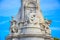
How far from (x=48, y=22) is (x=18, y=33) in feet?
13.5

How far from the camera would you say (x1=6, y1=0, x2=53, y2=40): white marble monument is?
3909 cm

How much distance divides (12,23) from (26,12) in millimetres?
2222

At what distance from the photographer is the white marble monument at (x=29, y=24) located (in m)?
39.1

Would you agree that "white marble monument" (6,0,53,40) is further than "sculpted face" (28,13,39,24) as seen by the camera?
No

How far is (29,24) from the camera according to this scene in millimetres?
39438

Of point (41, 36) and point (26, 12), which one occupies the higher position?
point (26, 12)

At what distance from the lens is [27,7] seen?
40.8 m

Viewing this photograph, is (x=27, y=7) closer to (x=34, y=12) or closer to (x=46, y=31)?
(x=34, y=12)

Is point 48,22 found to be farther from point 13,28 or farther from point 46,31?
point 13,28

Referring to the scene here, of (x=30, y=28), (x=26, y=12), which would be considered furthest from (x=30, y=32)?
(x=26, y=12)

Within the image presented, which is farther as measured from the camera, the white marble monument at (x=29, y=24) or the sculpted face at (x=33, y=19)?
the sculpted face at (x=33, y=19)

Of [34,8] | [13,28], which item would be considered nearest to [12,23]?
[13,28]

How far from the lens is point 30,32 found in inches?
1537

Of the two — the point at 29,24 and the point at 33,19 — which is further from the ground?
the point at 33,19
